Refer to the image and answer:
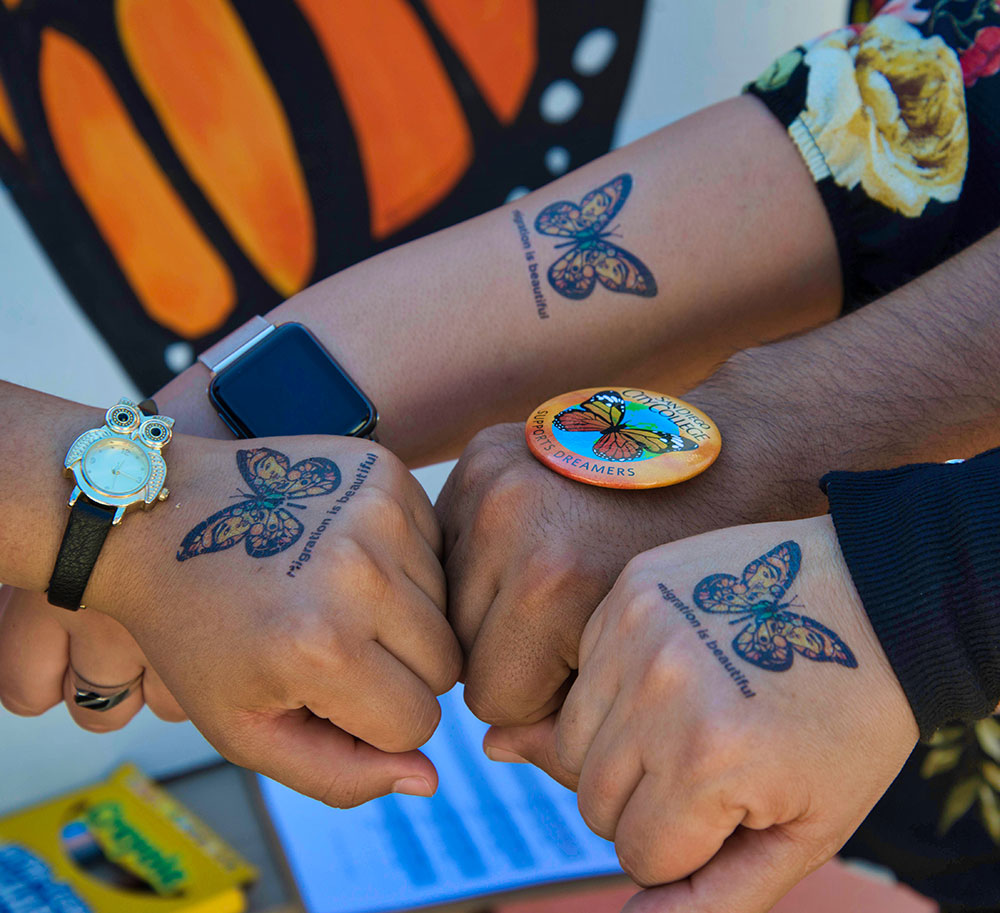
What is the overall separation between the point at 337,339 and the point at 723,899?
2.95ft

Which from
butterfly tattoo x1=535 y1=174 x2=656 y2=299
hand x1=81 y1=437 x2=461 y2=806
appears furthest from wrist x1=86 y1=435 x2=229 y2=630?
butterfly tattoo x1=535 y1=174 x2=656 y2=299

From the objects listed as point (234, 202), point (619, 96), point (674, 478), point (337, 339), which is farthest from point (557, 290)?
point (619, 96)

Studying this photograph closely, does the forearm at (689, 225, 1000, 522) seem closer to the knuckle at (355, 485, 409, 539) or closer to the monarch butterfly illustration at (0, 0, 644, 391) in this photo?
the knuckle at (355, 485, 409, 539)

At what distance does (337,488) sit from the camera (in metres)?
1.00

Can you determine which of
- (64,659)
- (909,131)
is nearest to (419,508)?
(64,659)

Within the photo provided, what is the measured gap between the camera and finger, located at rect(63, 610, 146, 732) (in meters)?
→ 1.20

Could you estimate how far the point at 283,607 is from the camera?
0.90 m

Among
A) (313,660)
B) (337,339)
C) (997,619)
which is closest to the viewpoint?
(997,619)

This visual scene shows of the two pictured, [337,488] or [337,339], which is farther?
[337,339]

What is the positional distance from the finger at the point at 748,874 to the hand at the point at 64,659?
0.80 m

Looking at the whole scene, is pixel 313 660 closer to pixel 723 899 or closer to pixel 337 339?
pixel 723 899

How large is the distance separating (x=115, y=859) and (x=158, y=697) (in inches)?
38.6

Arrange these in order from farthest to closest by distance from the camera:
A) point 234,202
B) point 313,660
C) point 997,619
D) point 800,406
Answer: point 234,202, point 800,406, point 313,660, point 997,619

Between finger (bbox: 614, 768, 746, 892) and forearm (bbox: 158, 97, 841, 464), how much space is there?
0.71m
